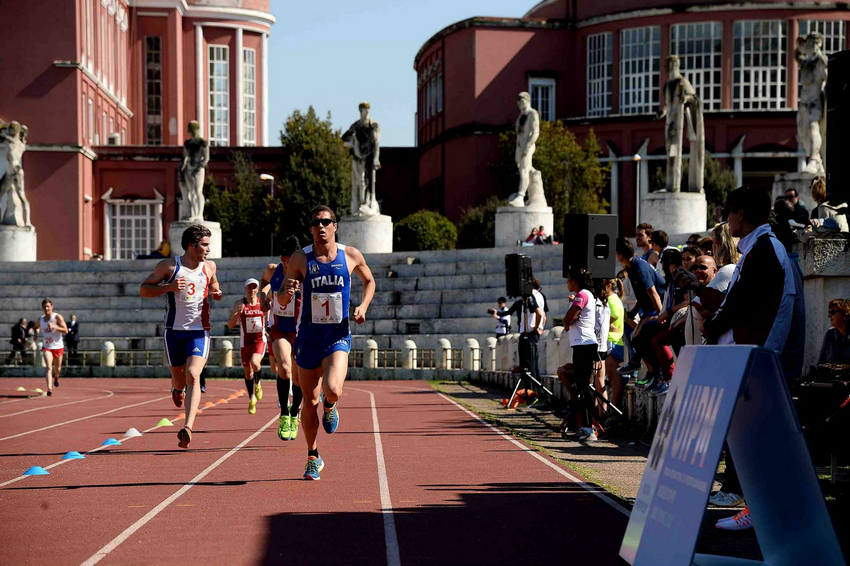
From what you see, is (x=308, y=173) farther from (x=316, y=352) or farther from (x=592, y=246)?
(x=316, y=352)

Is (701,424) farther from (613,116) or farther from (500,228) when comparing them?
(613,116)

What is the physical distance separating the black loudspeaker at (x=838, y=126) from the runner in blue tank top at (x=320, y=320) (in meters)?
3.62

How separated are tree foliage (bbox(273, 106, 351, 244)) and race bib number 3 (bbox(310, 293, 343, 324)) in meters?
48.5

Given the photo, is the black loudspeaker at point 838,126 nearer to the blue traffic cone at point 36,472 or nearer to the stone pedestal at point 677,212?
the blue traffic cone at point 36,472

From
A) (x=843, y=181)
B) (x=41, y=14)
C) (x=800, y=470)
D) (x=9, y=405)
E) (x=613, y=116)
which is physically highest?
(x=41, y=14)

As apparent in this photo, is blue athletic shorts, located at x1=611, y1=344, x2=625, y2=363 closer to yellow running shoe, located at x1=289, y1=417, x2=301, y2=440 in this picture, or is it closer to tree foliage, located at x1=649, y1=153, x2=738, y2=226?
yellow running shoe, located at x1=289, y1=417, x2=301, y2=440

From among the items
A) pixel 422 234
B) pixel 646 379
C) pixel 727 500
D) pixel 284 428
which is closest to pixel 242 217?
pixel 422 234

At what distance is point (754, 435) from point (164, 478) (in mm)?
5672

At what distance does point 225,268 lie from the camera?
1582 inches

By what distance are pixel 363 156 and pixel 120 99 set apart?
92.9ft

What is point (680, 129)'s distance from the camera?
31531 mm

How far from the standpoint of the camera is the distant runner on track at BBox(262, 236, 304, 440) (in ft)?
43.3

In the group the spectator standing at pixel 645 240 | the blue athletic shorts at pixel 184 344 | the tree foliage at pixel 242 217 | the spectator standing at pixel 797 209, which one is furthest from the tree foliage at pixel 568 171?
the blue athletic shorts at pixel 184 344

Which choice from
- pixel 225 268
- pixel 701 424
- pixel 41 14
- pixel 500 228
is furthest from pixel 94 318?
pixel 701 424
